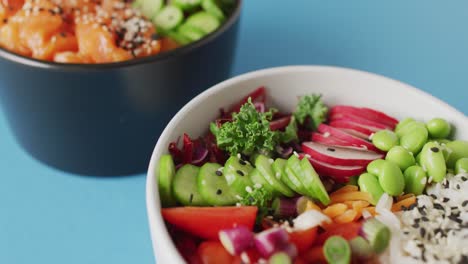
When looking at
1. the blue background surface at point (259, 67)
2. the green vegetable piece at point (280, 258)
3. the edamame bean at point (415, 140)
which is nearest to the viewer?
the green vegetable piece at point (280, 258)

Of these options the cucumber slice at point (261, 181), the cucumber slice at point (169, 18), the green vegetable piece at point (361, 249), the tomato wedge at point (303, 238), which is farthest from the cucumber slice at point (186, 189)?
the cucumber slice at point (169, 18)

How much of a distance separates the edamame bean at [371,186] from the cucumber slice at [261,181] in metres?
0.18

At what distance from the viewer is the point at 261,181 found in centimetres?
129

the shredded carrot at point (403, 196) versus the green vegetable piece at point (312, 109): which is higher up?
the green vegetable piece at point (312, 109)

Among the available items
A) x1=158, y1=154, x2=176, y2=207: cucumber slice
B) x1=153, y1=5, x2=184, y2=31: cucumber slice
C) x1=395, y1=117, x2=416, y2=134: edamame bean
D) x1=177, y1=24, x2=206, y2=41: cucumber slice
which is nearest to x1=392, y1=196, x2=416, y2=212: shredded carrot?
x1=395, y1=117, x2=416, y2=134: edamame bean

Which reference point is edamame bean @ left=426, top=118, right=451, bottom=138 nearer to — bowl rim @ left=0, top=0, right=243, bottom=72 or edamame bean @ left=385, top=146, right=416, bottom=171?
edamame bean @ left=385, top=146, right=416, bottom=171

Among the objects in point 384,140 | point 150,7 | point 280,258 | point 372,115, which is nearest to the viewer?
point 280,258

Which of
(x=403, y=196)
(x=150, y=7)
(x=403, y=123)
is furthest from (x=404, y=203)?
(x=150, y=7)

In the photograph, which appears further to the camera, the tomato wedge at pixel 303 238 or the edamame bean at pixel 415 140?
the edamame bean at pixel 415 140

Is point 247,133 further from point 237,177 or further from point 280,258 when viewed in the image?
point 280,258

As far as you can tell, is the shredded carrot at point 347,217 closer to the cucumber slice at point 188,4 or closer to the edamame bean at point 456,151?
the edamame bean at point 456,151

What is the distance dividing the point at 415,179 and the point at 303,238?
12.9 inches

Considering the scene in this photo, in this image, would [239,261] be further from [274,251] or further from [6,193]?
[6,193]

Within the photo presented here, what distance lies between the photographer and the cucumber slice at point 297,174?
4.20 ft
